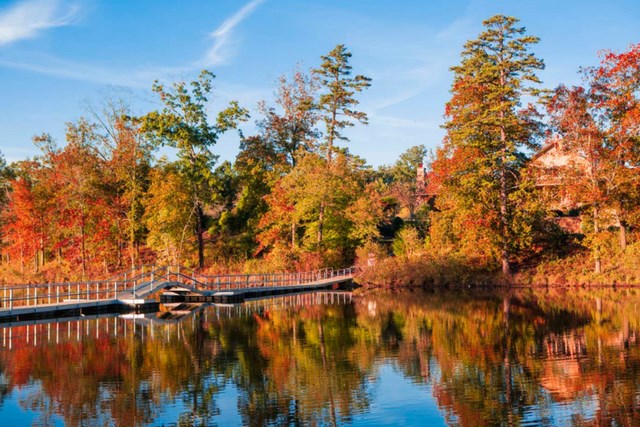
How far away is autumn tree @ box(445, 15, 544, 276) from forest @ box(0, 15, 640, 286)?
4.6 inches

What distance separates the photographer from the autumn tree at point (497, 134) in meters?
47.8

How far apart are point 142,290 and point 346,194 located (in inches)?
955

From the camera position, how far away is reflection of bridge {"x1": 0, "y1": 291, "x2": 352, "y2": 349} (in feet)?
80.6

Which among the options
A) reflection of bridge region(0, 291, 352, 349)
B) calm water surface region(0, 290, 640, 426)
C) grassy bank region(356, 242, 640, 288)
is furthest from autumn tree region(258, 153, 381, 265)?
calm water surface region(0, 290, 640, 426)

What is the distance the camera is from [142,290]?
117ft

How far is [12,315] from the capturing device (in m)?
29.7

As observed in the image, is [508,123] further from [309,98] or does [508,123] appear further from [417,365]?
[417,365]

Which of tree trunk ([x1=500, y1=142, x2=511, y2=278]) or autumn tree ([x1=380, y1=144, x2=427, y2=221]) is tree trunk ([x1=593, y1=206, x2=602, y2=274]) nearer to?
tree trunk ([x1=500, y1=142, x2=511, y2=278])

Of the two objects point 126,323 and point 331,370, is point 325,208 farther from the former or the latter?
point 331,370

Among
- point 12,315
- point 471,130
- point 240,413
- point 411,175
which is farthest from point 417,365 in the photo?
point 411,175

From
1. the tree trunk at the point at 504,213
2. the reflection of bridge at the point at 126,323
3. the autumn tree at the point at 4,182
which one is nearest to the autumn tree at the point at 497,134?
the tree trunk at the point at 504,213

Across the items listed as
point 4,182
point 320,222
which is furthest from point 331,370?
point 4,182

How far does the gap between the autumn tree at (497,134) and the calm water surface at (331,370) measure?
18.1 meters

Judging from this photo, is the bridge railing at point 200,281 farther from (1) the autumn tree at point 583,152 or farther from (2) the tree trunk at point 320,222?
(1) the autumn tree at point 583,152
